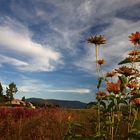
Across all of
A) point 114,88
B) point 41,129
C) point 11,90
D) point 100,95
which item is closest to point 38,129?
Result: point 41,129

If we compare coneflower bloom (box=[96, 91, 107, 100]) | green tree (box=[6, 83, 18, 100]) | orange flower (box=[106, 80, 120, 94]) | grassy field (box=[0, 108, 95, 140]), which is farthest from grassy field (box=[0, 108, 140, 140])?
green tree (box=[6, 83, 18, 100])

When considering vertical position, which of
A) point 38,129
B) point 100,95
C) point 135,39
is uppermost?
point 135,39

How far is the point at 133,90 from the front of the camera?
12.2ft

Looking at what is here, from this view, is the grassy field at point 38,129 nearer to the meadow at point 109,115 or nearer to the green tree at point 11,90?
the meadow at point 109,115

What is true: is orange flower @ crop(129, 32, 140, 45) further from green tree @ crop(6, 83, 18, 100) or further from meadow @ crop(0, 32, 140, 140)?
green tree @ crop(6, 83, 18, 100)

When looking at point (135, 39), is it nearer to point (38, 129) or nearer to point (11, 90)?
point (38, 129)

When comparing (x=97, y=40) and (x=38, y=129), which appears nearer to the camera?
(x=97, y=40)

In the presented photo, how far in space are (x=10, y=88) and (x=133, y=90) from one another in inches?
2454

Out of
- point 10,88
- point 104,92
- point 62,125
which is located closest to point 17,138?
point 62,125

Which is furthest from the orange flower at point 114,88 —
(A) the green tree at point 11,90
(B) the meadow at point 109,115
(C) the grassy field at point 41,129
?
(A) the green tree at point 11,90

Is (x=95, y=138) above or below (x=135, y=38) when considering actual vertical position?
below

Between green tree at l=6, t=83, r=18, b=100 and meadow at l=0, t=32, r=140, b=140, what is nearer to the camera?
meadow at l=0, t=32, r=140, b=140

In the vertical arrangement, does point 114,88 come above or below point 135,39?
below

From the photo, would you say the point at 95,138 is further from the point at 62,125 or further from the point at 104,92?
the point at 62,125
